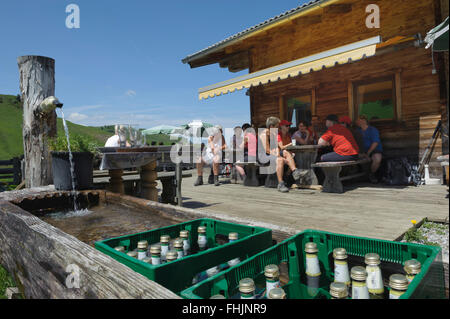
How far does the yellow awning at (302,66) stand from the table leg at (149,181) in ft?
11.4

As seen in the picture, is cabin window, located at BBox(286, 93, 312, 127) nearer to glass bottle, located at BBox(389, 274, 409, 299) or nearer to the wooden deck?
the wooden deck

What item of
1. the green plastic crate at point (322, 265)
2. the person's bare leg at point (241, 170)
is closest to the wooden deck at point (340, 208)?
the green plastic crate at point (322, 265)

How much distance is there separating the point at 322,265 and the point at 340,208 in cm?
254

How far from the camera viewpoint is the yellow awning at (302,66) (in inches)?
186

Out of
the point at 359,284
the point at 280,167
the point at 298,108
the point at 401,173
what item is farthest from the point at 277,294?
the point at 298,108

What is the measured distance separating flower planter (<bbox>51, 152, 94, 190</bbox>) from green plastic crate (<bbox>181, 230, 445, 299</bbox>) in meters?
3.18

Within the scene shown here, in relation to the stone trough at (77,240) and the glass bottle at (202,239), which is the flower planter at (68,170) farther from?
the glass bottle at (202,239)

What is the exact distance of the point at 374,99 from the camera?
7.35 metres

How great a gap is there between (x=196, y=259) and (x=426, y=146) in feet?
21.9

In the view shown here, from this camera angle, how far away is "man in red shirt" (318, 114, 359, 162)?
→ 17.7ft

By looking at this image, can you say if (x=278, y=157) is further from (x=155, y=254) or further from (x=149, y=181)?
(x=155, y=254)

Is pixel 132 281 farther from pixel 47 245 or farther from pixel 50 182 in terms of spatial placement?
pixel 50 182

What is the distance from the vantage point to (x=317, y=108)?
7.95 m
